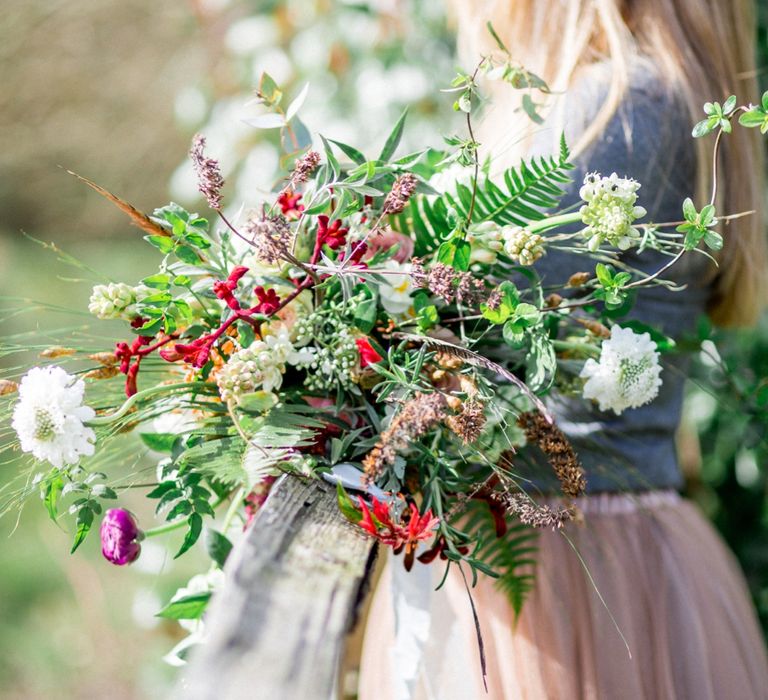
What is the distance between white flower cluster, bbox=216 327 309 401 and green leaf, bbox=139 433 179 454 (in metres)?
0.13

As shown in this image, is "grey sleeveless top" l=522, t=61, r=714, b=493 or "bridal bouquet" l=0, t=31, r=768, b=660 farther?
"grey sleeveless top" l=522, t=61, r=714, b=493

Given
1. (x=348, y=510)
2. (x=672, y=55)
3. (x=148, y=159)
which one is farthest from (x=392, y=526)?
(x=148, y=159)

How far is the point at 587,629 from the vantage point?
84cm

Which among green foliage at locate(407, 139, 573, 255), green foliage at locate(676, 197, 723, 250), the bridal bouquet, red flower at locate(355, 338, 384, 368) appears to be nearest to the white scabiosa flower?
the bridal bouquet

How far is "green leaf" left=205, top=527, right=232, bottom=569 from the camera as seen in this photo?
758 mm

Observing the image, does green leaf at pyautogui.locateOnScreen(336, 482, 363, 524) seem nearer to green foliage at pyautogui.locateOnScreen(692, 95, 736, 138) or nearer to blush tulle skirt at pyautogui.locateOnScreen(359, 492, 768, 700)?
blush tulle skirt at pyautogui.locateOnScreen(359, 492, 768, 700)

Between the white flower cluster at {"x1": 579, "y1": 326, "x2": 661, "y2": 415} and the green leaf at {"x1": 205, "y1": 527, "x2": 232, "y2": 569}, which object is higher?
the white flower cluster at {"x1": 579, "y1": 326, "x2": 661, "y2": 415}

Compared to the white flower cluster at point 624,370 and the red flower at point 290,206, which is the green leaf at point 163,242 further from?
the white flower cluster at point 624,370


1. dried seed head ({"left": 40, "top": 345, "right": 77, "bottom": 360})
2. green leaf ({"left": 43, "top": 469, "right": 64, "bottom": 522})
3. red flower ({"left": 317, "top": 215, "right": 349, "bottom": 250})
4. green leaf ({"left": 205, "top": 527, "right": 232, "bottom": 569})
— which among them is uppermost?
red flower ({"left": 317, "top": 215, "right": 349, "bottom": 250})

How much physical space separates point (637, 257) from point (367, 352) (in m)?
0.38

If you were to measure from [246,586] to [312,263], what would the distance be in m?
0.27

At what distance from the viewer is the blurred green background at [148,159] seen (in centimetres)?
174

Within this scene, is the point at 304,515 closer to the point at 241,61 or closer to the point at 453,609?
the point at 453,609

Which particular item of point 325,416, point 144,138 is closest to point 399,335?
point 325,416
